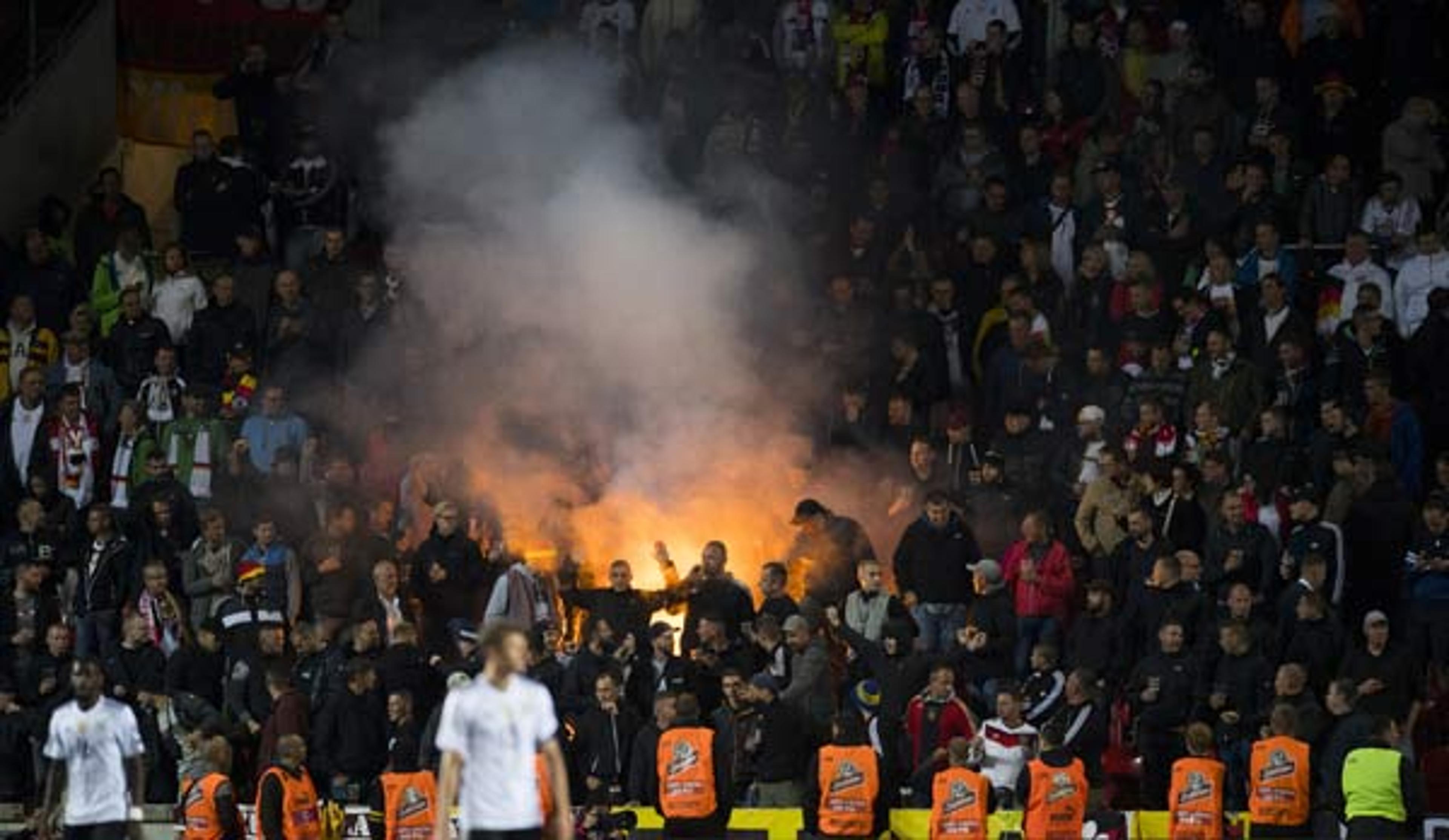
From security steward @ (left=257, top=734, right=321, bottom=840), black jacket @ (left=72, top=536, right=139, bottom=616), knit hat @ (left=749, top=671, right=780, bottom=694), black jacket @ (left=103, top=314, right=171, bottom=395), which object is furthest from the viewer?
black jacket @ (left=103, top=314, right=171, bottom=395)

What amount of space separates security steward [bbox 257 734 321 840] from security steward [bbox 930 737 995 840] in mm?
4307

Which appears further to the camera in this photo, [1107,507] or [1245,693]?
[1107,507]

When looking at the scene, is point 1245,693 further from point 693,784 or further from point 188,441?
point 188,441

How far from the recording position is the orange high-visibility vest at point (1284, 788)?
22.0 meters

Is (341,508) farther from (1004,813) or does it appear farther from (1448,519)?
(1448,519)

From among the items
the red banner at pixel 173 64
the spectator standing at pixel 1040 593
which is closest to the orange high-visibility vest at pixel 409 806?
the spectator standing at pixel 1040 593

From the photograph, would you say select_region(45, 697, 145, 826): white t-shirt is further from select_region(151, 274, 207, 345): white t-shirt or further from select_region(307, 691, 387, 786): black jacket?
select_region(151, 274, 207, 345): white t-shirt

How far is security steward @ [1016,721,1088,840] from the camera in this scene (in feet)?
71.8

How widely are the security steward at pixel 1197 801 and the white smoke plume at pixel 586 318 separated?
16.7ft

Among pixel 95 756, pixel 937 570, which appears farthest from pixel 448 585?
pixel 95 756

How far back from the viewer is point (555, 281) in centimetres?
2812

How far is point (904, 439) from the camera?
85.3ft

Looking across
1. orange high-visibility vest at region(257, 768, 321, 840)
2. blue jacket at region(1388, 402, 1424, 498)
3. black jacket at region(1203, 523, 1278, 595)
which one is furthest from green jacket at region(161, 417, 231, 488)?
blue jacket at region(1388, 402, 1424, 498)

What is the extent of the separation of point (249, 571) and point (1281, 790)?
8.01 metres
